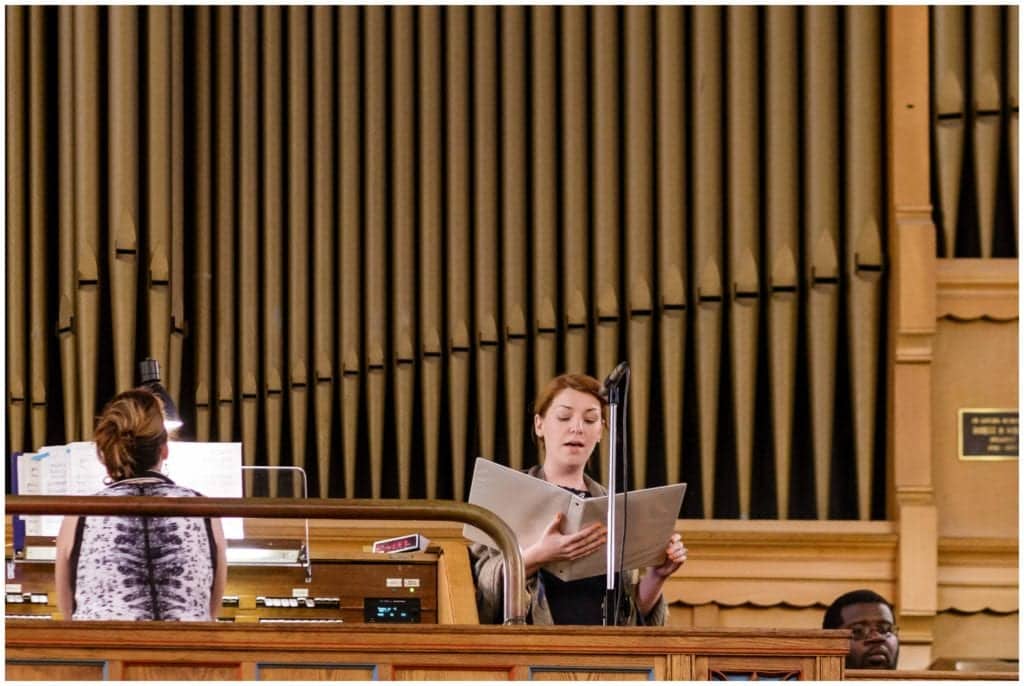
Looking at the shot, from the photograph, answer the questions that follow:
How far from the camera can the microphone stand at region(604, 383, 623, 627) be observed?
4.11m

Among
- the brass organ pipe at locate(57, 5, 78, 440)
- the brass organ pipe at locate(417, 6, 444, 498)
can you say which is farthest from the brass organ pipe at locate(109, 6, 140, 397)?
the brass organ pipe at locate(417, 6, 444, 498)

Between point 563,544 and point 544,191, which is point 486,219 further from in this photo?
point 563,544

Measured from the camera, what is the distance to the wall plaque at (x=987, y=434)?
7039mm

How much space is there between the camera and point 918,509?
690cm

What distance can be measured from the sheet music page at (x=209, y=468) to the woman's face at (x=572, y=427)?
142 cm

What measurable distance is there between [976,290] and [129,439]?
3.92 meters

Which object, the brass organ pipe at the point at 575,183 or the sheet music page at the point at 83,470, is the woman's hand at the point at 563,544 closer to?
the sheet music page at the point at 83,470

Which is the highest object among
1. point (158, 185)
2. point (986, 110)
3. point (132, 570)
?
point (986, 110)

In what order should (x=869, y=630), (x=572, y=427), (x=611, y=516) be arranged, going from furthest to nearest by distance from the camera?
(x=869, y=630)
(x=572, y=427)
(x=611, y=516)

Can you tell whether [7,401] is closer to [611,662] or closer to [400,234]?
[400,234]

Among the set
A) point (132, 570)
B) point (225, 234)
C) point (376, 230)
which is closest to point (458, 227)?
point (376, 230)

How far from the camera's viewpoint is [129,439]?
14.3ft

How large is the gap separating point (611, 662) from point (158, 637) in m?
0.98

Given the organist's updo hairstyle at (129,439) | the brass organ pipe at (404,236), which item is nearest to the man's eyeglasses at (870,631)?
the brass organ pipe at (404,236)
